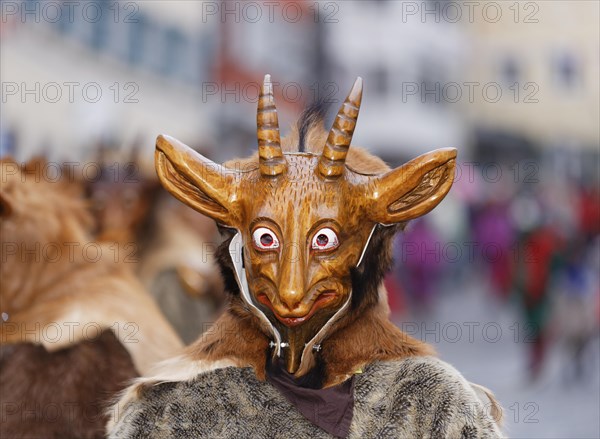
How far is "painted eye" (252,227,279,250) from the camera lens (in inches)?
99.3

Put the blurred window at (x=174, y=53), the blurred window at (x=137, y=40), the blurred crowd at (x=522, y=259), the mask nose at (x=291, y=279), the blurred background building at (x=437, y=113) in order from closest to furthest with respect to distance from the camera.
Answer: the mask nose at (x=291, y=279) < the blurred crowd at (x=522, y=259) < the blurred background building at (x=437, y=113) < the blurred window at (x=137, y=40) < the blurred window at (x=174, y=53)

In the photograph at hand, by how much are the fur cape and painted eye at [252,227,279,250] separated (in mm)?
181

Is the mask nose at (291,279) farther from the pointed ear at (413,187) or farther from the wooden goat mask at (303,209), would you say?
the pointed ear at (413,187)

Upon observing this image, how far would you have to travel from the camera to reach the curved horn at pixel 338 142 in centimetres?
255

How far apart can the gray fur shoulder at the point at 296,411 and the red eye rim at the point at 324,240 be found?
0.36m

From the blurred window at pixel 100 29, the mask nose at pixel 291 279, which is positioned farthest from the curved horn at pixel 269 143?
the blurred window at pixel 100 29

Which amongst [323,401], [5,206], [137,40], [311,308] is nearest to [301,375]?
[323,401]

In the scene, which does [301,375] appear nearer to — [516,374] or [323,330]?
[323,330]

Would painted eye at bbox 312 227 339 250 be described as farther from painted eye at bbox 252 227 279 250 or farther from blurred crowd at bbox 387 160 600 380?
blurred crowd at bbox 387 160 600 380

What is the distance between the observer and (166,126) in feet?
70.1

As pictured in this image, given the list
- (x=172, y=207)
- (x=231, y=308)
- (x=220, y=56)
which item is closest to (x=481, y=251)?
(x=220, y=56)

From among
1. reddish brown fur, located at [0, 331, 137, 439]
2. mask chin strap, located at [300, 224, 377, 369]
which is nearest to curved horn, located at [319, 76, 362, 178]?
mask chin strap, located at [300, 224, 377, 369]

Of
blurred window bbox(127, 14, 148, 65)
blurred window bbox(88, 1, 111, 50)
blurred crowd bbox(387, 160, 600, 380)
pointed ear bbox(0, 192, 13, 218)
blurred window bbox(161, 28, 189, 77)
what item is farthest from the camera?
blurred window bbox(161, 28, 189, 77)

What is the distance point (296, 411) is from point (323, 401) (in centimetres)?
10
